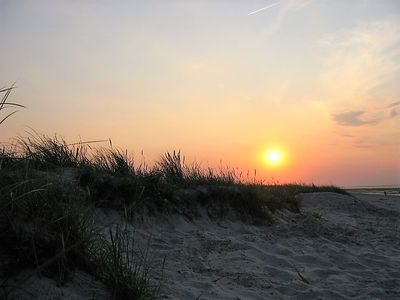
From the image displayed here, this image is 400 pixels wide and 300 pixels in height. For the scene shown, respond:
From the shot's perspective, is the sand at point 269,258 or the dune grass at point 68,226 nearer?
the dune grass at point 68,226

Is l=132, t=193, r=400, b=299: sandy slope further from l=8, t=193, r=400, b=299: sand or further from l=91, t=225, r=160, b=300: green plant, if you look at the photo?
l=91, t=225, r=160, b=300: green plant

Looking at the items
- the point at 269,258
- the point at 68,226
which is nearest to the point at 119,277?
the point at 68,226

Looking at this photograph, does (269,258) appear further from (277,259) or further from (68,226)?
(68,226)

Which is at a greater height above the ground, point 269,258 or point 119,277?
point 119,277

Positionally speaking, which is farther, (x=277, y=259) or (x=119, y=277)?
(x=277, y=259)

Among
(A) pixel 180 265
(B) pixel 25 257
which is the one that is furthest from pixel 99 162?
(B) pixel 25 257

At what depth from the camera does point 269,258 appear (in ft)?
18.5

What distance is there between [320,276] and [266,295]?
1.09 meters

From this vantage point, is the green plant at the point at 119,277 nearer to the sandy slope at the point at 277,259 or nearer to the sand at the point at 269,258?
the sand at the point at 269,258

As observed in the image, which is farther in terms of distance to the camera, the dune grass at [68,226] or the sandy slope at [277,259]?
the sandy slope at [277,259]

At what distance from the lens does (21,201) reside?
10.9ft

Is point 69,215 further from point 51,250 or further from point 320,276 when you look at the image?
point 320,276

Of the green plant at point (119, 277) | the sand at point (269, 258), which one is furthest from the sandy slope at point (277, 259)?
the green plant at point (119, 277)

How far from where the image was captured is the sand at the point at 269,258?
443cm
